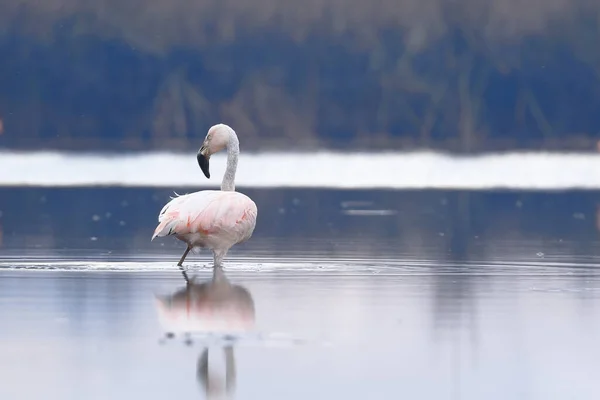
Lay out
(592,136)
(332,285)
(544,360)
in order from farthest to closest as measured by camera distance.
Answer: (592,136) → (332,285) → (544,360)

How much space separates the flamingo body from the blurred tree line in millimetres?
50124

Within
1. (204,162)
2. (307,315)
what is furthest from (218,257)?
(307,315)

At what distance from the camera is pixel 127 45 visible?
75562 millimetres

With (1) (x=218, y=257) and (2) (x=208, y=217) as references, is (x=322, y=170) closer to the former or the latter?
(1) (x=218, y=257)

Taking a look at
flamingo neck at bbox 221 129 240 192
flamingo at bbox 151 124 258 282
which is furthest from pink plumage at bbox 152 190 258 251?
flamingo neck at bbox 221 129 240 192

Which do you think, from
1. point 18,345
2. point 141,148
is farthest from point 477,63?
point 18,345

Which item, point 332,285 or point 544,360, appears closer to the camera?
point 544,360

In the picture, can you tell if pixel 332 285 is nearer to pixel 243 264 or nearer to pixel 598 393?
pixel 243 264

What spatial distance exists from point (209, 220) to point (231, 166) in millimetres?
1428

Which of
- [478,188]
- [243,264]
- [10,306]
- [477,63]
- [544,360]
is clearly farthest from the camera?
[477,63]

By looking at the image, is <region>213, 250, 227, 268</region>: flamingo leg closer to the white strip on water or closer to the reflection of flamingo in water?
the reflection of flamingo in water

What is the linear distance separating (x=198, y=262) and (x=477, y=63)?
189ft

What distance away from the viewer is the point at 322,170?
141 ft

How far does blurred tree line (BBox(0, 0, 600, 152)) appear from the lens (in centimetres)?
6681
